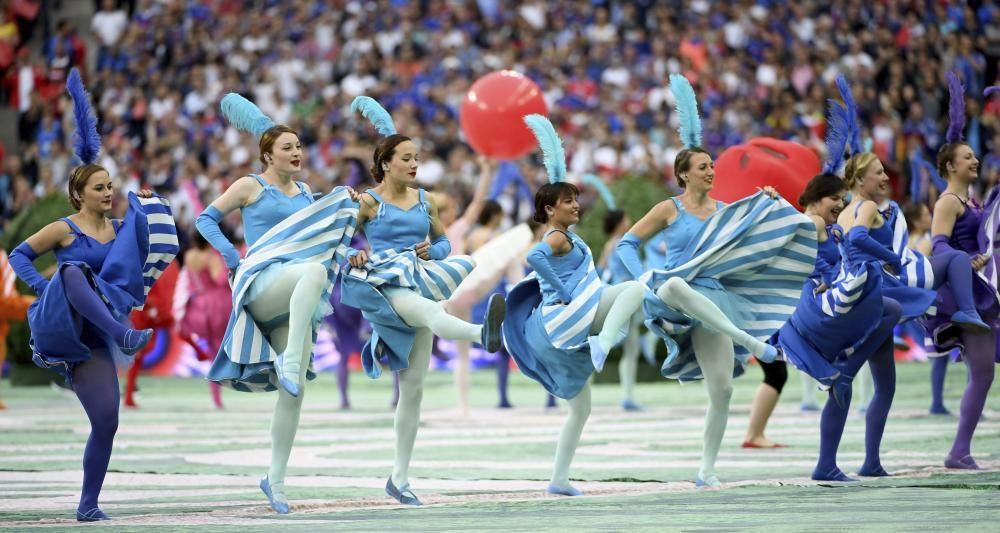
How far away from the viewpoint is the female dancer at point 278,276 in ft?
27.0

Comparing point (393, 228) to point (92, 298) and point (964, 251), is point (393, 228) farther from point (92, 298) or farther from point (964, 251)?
point (964, 251)

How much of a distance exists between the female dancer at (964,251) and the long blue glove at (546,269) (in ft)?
8.33

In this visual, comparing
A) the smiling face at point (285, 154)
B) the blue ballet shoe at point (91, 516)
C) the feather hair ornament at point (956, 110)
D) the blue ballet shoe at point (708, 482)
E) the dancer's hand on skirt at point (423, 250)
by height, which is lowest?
the blue ballet shoe at point (91, 516)

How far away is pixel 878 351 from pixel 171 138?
17.5 meters

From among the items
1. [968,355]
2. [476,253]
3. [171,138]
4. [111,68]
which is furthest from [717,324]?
[111,68]

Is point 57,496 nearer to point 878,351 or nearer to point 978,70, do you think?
point 878,351

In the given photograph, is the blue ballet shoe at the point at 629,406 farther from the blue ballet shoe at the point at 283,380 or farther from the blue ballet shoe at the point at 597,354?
the blue ballet shoe at the point at 283,380

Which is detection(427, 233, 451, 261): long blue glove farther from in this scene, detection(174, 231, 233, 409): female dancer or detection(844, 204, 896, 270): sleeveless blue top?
detection(174, 231, 233, 409): female dancer

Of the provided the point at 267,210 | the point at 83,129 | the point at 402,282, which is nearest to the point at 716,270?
the point at 402,282

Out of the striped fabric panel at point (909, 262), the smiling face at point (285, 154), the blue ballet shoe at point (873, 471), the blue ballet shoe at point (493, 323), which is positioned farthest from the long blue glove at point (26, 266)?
the striped fabric panel at point (909, 262)

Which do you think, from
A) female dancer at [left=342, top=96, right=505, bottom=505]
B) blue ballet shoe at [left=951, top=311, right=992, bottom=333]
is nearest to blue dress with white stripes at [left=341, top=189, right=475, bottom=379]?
female dancer at [left=342, top=96, right=505, bottom=505]

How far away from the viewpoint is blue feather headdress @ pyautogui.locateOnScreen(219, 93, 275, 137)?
29.4 feet

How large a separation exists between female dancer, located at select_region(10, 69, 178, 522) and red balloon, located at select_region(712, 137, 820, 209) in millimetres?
3849

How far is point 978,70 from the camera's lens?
22.0m
